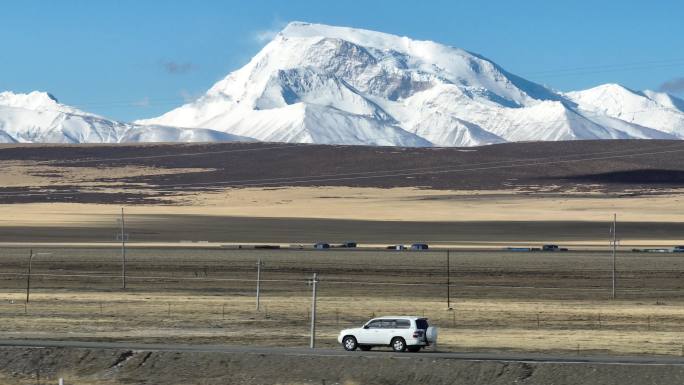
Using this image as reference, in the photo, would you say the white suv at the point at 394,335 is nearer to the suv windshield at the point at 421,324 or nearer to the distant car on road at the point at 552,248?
the suv windshield at the point at 421,324

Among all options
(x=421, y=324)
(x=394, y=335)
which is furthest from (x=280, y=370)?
(x=421, y=324)

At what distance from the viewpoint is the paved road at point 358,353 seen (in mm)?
50219

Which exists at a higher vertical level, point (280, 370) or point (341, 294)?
point (341, 294)

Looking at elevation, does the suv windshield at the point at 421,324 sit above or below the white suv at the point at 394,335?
above

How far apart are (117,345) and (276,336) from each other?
942 cm

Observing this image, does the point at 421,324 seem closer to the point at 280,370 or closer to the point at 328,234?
the point at 280,370

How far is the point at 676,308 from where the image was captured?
82.0m

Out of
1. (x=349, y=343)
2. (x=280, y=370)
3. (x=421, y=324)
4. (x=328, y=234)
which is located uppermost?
(x=328, y=234)

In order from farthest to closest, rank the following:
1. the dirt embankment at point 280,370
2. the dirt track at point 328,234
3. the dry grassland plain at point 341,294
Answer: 1. the dirt track at point 328,234
2. the dry grassland plain at point 341,294
3. the dirt embankment at point 280,370

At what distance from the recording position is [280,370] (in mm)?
49688

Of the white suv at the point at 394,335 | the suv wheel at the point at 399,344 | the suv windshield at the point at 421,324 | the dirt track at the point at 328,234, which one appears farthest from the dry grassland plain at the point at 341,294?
the suv wheel at the point at 399,344

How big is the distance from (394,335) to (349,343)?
1960 mm

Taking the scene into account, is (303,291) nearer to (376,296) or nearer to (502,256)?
(376,296)

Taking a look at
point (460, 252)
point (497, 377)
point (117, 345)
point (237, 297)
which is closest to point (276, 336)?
point (117, 345)
